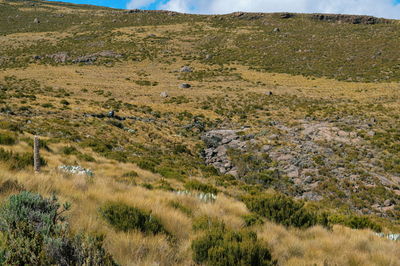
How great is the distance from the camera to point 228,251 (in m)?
3.46

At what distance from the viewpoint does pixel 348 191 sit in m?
14.9

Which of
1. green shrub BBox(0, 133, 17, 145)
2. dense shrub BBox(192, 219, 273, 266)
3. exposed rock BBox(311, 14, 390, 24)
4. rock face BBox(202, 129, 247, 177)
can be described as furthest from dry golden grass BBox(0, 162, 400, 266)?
exposed rock BBox(311, 14, 390, 24)

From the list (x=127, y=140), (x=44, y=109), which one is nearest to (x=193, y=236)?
(x=127, y=140)

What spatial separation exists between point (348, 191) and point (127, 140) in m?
14.9

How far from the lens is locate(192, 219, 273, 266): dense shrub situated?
3391mm

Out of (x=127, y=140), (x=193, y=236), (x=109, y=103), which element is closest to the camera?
(x=193, y=236)

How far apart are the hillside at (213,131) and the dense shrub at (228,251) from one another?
0.14ft

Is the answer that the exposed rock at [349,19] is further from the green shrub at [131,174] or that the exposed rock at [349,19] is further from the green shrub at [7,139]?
the green shrub at [7,139]

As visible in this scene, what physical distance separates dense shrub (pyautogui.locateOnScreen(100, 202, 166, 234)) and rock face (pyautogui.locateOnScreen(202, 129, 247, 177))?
1354 centimetres

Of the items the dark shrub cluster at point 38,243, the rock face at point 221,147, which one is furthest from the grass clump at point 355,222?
the rock face at point 221,147

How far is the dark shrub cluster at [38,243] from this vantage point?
2.33m

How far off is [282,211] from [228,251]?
2931mm

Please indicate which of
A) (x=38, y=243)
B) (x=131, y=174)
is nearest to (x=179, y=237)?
(x=38, y=243)

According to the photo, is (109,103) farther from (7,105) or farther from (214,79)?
(214,79)
